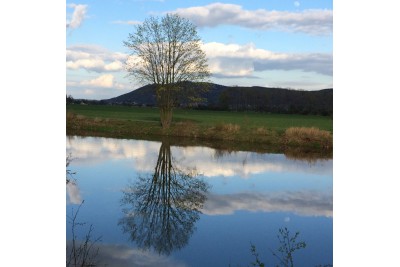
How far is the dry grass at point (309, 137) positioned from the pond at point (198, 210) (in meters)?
5.33

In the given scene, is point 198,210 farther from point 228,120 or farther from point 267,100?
point 267,100

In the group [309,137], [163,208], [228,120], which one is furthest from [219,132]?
[163,208]

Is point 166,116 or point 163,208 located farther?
point 166,116

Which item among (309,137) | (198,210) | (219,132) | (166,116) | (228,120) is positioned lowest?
(198,210)

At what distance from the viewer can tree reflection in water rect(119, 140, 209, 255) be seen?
9230 millimetres

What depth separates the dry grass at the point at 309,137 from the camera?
27119 mm

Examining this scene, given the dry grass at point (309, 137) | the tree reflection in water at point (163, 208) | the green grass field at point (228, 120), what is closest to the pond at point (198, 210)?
the tree reflection in water at point (163, 208)

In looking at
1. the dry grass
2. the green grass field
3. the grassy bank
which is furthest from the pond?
the green grass field

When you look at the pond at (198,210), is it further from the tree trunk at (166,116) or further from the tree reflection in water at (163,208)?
the tree trunk at (166,116)

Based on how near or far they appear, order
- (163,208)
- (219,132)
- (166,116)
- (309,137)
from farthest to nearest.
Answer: (166,116) → (219,132) → (309,137) → (163,208)

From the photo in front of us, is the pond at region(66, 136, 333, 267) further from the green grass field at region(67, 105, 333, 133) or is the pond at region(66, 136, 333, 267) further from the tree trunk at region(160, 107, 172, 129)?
the green grass field at region(67, 105, 333, 133)

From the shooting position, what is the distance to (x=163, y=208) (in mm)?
11898

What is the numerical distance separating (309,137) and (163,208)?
17.9 meters
